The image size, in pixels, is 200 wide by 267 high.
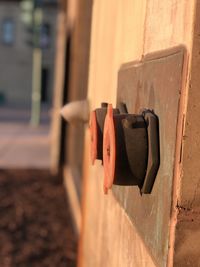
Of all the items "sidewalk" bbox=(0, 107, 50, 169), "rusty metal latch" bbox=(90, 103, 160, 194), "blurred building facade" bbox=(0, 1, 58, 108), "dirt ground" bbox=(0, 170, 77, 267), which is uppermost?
"blurred building facade" bbox=(0, 1, 58, 108)

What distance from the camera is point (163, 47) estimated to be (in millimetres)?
2045

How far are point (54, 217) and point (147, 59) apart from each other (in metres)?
6.56

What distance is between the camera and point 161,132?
190cm

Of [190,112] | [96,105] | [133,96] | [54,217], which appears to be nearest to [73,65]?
[54,217]

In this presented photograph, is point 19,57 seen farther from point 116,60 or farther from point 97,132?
point 97,132

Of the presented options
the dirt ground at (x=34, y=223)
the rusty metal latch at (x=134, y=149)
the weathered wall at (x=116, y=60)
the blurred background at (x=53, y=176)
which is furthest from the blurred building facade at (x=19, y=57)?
the rusty metal latch at (x=134, y=149)

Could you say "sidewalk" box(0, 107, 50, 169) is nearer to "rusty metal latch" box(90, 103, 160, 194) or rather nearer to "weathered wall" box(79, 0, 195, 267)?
"weathered wall" box(79, 0, 195, 267)

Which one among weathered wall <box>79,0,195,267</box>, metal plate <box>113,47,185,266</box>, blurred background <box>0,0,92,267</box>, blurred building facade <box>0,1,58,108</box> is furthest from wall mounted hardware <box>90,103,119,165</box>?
blurred building facade <box>0,1,58,108</box>

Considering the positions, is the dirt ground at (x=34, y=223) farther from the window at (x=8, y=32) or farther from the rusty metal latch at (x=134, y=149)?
the window at (x=8, y=32)

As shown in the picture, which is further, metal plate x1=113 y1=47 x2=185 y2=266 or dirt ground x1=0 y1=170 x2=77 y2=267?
dirt ground x1=0 y1=170 x2=77 y2=267

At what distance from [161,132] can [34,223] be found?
6.46m

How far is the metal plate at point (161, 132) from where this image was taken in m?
1.79

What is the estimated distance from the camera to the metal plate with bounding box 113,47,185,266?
5.87ft

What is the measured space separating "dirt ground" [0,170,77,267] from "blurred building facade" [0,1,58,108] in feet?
126
